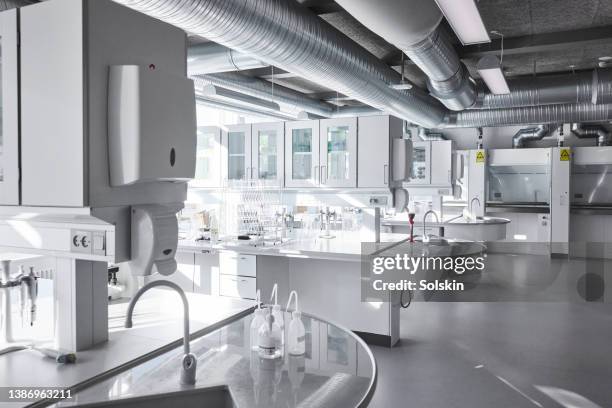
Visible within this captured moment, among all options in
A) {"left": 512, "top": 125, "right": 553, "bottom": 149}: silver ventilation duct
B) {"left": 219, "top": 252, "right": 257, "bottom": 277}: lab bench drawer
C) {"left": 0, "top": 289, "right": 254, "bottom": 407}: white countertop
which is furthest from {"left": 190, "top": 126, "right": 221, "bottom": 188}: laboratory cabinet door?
{"left": 512, "top": 125, "right": 553, "bottom": 149}: silver ventilation duct

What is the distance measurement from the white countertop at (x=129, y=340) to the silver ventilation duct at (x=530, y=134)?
10.0m

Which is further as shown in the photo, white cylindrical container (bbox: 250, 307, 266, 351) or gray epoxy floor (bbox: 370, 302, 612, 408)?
gray epoxy floor (bbox: 370, 302, 612, 408)

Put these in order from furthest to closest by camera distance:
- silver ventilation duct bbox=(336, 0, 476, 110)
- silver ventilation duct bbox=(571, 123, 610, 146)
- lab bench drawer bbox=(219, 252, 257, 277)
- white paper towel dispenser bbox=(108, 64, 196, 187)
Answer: silver ventilation duct bbox=(571, 123, 610, 146)
lab bench drawer bbox=(219, 252, 257, 277)
silver ventilation duct bbox=(336, 0, 476, 110)
white paper towel dispenser bbox=(108, 64, 196, 187)

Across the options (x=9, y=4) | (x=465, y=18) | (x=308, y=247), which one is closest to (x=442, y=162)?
(x=308, y=247)

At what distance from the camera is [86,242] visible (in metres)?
1.75

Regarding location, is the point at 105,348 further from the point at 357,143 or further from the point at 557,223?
the point at 557,223

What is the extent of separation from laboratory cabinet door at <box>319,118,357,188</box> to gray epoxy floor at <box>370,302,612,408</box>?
5.36 feet

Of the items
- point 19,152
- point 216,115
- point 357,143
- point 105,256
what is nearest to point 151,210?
point 105,256

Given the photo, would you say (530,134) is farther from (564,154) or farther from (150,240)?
(150,240)

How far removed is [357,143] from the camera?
4.47m

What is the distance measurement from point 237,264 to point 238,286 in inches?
8.6

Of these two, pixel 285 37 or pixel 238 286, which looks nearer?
pixel 285 37

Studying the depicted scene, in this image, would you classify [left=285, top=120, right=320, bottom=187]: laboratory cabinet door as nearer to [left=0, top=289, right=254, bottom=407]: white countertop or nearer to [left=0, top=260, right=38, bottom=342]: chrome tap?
[left=0, top=289, right=254, bottom=407]: white countertop

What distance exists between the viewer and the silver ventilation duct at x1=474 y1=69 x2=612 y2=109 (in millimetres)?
5992
